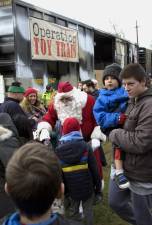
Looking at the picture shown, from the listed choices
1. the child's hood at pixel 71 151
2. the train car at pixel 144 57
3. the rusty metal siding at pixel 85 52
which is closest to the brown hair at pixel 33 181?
the child's hood at pixel 71 151

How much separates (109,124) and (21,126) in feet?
5.49

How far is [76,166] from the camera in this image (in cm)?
379

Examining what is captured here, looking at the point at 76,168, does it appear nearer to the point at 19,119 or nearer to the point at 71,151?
the point at 71,151

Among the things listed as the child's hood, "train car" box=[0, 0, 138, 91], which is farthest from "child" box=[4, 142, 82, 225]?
"train car" box=[0, 0, 138, 91]

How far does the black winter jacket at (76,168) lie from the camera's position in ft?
12.4

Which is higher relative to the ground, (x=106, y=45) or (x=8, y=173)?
(x=106, y=45)

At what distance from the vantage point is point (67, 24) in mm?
11609

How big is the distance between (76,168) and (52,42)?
7.50 m

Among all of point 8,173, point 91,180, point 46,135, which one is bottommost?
point 91,180

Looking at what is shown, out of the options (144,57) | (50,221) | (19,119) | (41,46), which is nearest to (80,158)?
(19,119)

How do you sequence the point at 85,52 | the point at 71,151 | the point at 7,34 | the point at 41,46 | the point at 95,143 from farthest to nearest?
the point at 85,52 → the point at 41,46 → the point at 7,34 → the point at 95,143 → the point at 71,151

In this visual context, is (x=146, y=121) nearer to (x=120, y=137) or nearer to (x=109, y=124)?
(x=120, y=137)

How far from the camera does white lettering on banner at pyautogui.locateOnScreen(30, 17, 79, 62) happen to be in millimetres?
9695

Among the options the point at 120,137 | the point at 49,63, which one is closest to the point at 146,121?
the point at 120,137
